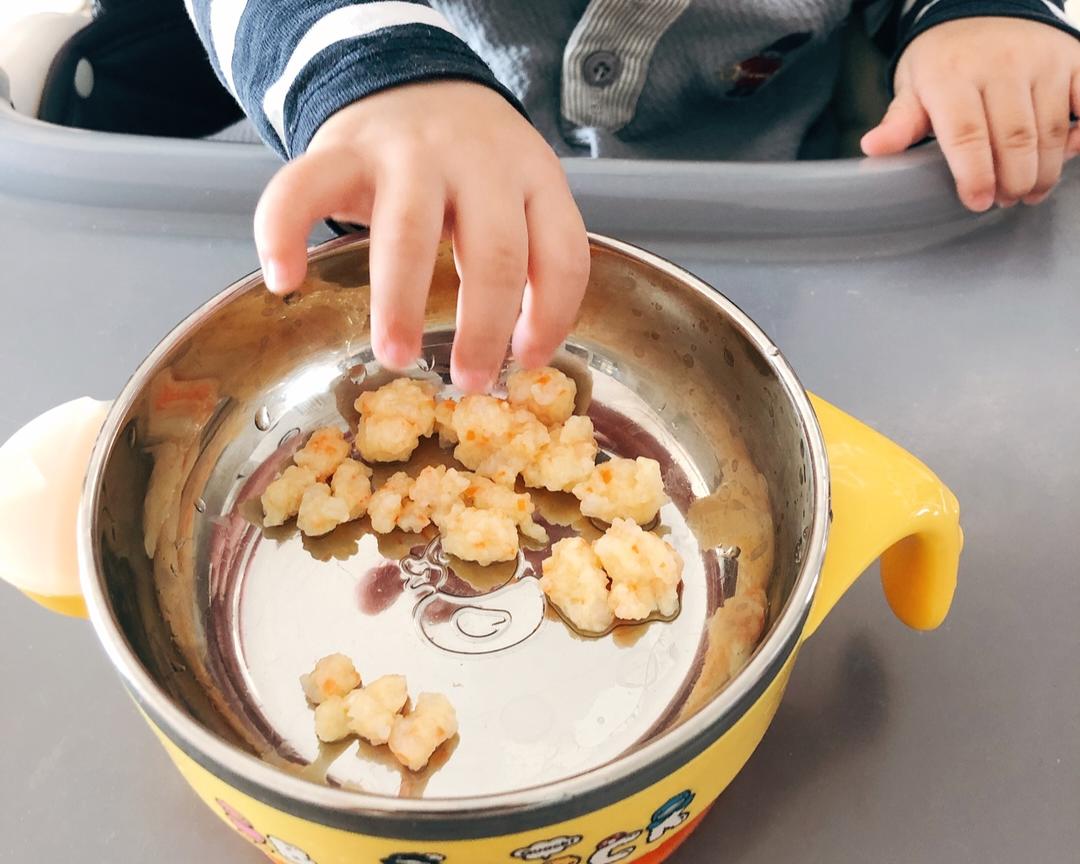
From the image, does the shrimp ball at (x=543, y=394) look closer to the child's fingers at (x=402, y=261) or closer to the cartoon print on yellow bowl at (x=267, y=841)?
the child's fingers at (x=402, y=261)

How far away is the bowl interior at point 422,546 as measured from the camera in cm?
36

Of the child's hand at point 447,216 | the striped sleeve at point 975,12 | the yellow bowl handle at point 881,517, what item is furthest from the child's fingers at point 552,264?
the striped sleeve at point 975,12

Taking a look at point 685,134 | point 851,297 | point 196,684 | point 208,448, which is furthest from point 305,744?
point 685,134

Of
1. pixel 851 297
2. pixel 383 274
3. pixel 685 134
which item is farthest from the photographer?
pixel 685 134

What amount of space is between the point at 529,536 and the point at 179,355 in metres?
0.16

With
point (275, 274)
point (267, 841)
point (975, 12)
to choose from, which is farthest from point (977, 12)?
point (267, 841)

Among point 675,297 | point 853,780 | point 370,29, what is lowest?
point 853,780

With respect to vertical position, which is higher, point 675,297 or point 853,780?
point 675,297

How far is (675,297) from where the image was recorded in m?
0.44

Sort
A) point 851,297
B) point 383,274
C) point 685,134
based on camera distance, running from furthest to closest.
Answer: point 685,134, point 851,297, point 383,274

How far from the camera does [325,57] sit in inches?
17.4

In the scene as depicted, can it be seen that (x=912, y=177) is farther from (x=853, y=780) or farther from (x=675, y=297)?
(x=853, y=780)

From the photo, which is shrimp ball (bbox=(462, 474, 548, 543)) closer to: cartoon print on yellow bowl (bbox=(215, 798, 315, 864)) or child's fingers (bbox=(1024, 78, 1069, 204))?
cartoon print on yellow bowl (bbox=(215, 798, 315, 864))

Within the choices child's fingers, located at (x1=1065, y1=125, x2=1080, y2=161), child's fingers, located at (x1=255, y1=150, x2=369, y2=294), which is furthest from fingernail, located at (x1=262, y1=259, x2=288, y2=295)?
child's fingers, located at (x1=1065, y1=125, x2=1080, y2=161)
